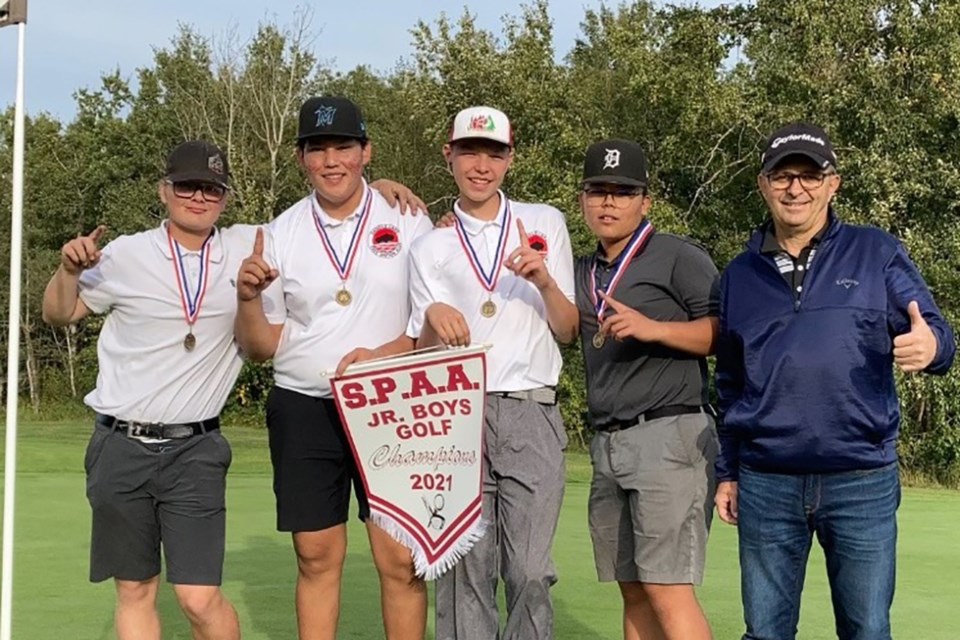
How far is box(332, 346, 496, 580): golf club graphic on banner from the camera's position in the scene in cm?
404

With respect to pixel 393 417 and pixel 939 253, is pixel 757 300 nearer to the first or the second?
pixel 393 417

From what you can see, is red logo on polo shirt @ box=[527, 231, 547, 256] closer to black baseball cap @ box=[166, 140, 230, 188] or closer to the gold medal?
the gold medal

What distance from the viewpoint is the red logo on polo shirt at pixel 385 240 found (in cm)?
439

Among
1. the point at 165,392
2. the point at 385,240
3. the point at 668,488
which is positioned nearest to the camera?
the point at 668,488

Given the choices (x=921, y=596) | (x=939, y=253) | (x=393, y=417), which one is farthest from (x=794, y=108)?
(x=393, y=417)

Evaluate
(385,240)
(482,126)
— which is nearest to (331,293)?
(385,240)

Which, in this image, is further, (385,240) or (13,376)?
(385,240)

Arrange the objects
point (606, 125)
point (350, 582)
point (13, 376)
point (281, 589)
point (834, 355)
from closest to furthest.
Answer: point (834, 355) < point (13, 376) < point (281, 589) < point (350, 582) < point (606, 125)

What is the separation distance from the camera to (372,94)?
3456 cm

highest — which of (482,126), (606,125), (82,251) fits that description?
(606,125)

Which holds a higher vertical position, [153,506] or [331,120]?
[331,120]

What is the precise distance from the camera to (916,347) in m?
3.30

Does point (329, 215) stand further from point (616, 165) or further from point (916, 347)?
point (916, 347)

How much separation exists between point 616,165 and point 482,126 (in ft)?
1.57
